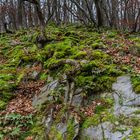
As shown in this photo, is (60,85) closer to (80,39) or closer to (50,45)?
(50,45)

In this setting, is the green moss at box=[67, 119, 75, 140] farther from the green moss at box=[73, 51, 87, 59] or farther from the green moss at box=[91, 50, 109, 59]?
the green moss at box=[73, 51, 87, 59]

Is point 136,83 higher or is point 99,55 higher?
point 99,55

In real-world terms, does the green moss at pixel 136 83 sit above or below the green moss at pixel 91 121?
above

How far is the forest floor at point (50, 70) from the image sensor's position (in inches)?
280

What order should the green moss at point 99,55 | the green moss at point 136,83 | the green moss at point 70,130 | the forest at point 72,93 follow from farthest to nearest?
the green moss at point 99,55 < the green moss at point 136,83 < the forest at point 72,93 < the green moss at point 70,130

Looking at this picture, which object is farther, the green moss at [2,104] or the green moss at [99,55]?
the green moss at [99,55]

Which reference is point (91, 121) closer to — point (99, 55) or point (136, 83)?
point (136, 83)

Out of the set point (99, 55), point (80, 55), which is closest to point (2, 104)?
point (80, 55)

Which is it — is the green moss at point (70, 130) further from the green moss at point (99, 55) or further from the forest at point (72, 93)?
the green moss at point (99, 55)

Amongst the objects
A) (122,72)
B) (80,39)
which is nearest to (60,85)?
(122,72)

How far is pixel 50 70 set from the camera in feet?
30.7

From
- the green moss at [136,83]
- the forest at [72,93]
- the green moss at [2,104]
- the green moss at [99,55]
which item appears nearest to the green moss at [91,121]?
the forest at [72,93]

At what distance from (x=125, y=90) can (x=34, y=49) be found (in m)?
5.27

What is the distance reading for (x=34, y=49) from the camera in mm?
11383
